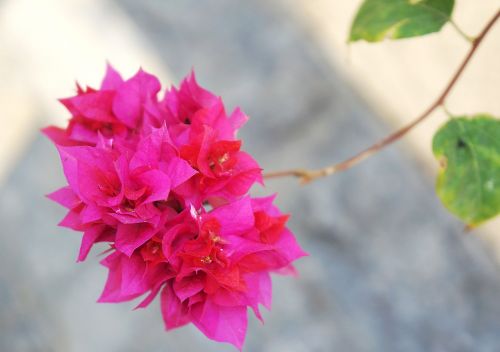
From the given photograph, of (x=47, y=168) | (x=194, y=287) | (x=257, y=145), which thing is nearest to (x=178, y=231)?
(x=194, y=287)

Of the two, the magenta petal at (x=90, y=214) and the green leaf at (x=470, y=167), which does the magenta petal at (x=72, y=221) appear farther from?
the green leaf at (x=470, y=167)

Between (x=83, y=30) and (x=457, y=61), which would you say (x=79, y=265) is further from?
(x=457, y=61)

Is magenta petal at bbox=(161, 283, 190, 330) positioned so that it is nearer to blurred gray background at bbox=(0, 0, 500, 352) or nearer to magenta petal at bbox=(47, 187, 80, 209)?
magenta petal at bbox=(47, 187, 80, 209)

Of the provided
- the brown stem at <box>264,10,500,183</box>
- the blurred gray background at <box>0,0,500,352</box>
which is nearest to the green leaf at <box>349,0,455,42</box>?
the brown stem at <box>264,10,500,183</box>

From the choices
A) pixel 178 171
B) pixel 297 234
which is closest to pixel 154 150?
pixel 178 171

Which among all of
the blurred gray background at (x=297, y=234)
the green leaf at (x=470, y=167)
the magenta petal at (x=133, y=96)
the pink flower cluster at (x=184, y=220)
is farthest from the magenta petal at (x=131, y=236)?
the blurred gray background at (x=297, y=234)

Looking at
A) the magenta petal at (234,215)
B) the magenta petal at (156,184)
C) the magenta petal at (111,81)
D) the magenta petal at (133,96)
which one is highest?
the magenta petal at (111,81)

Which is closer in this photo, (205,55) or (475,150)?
(475,150)

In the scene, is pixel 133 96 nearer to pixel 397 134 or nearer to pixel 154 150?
pixel 154 150
